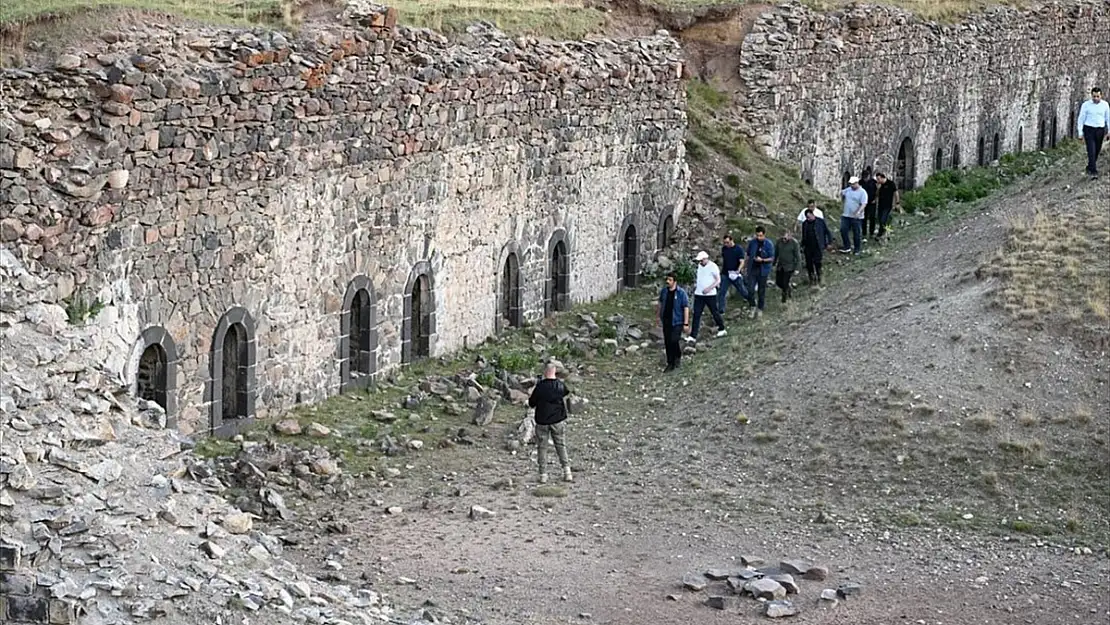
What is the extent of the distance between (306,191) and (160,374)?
2.93 metres

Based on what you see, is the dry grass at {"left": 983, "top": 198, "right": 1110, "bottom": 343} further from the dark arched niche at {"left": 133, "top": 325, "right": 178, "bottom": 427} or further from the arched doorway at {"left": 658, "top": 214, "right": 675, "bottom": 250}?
the dark arched niche at {"left": 133, "top": 325, "right": 178, "bottom": 427}

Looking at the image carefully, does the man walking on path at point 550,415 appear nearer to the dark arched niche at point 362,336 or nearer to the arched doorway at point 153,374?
the arched doorway at point 153,374

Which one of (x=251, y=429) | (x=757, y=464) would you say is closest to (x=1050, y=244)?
(x=757, y=464)

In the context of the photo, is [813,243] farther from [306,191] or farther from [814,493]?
[814,493]

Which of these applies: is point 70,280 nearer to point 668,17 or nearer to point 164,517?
point 164,517

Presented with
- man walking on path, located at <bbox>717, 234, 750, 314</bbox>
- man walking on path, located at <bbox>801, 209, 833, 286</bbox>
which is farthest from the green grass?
man walking on path, located at <bbox>717, 234, 750, 314</bbox>

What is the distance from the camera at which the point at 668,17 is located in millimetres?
33344

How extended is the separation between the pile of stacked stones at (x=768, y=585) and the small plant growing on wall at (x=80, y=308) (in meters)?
5.51

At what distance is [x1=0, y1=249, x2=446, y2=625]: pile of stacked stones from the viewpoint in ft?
46.1

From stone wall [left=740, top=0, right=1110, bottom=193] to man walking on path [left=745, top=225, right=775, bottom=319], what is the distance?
6835mm

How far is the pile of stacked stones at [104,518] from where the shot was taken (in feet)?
46.1

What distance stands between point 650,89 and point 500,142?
4635 mm

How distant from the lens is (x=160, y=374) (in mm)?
19781

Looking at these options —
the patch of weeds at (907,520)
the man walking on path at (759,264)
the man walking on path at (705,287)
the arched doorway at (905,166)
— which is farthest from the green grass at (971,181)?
the patch of weeds at (907,520)
